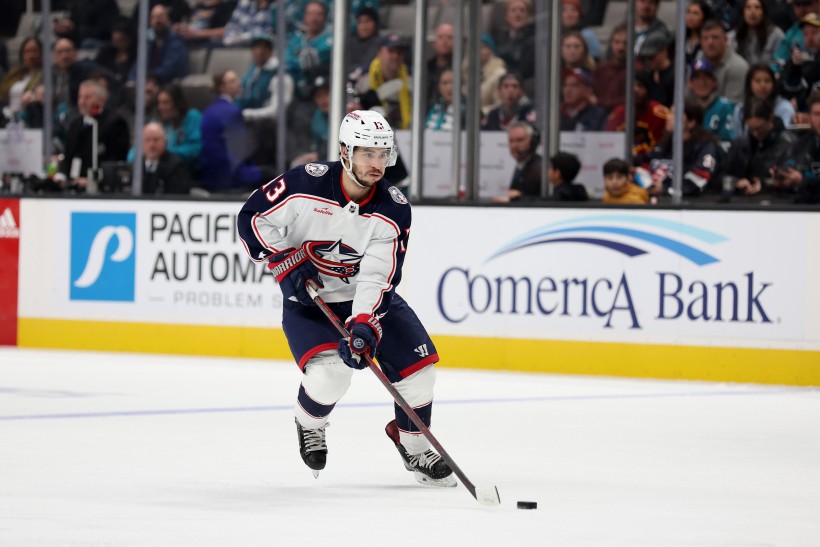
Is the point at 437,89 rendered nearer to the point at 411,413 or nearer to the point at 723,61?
the point at 723,61

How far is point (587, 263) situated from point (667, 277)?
46 centimetres

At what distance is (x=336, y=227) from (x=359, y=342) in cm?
41

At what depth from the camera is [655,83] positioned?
8781mm

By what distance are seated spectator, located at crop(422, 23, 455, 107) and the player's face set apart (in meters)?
4.68

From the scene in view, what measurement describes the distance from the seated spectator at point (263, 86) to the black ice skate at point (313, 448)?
543cm

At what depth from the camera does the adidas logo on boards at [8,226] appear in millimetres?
9867

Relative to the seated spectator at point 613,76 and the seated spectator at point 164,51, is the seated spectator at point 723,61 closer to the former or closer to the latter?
the seated spectator at point 613,76

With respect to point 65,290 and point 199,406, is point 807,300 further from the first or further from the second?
point 65,290

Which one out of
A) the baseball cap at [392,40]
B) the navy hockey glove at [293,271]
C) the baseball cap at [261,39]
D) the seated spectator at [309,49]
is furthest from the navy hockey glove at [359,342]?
the baseball cap at [261,39]

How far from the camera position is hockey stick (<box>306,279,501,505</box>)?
429 centimetres

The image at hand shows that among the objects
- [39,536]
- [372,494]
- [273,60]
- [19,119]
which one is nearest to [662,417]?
[372,494]

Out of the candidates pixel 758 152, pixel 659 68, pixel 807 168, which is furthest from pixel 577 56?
pixel 807 168

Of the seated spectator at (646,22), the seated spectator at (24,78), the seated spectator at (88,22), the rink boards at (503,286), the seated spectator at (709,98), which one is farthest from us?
the seated spectator at (88,22)

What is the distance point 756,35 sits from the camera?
8586 millimetres
